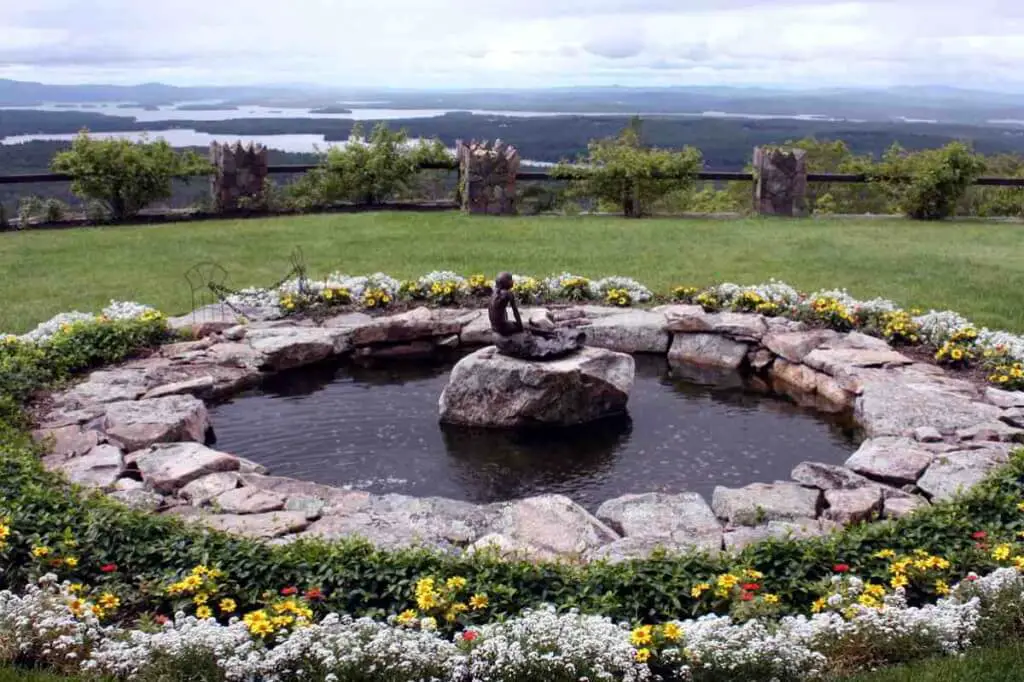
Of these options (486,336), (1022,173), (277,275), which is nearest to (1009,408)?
(486,336)

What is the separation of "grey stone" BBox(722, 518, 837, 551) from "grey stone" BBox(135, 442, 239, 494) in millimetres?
3627

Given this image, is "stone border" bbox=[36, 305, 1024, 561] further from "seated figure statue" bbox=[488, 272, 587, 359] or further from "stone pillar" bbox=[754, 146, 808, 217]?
"stone pillar" bbox=[754, 146, 808, 217]

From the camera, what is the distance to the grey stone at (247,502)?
6.42 metres

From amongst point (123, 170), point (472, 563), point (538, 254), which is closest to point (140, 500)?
point (472, 563)

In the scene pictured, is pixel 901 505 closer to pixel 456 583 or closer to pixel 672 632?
pixel 672 632

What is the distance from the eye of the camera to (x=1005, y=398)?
8453mm

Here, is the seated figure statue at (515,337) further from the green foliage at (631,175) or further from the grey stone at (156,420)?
the green foliage at (631,175)

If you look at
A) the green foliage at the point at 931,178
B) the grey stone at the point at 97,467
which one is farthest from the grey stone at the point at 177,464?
the green foliage at the point at 931,178

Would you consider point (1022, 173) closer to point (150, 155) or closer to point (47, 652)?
point (150, 155)

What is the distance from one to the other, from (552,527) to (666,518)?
785mm

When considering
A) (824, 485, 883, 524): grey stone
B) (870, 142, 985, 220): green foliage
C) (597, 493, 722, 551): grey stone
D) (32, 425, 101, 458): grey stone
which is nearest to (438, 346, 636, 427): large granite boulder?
(597, 493, 722, 551): grey stone

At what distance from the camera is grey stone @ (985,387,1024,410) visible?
834 centimetres

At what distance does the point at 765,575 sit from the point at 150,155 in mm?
16401

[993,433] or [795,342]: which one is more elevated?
[795,342]
